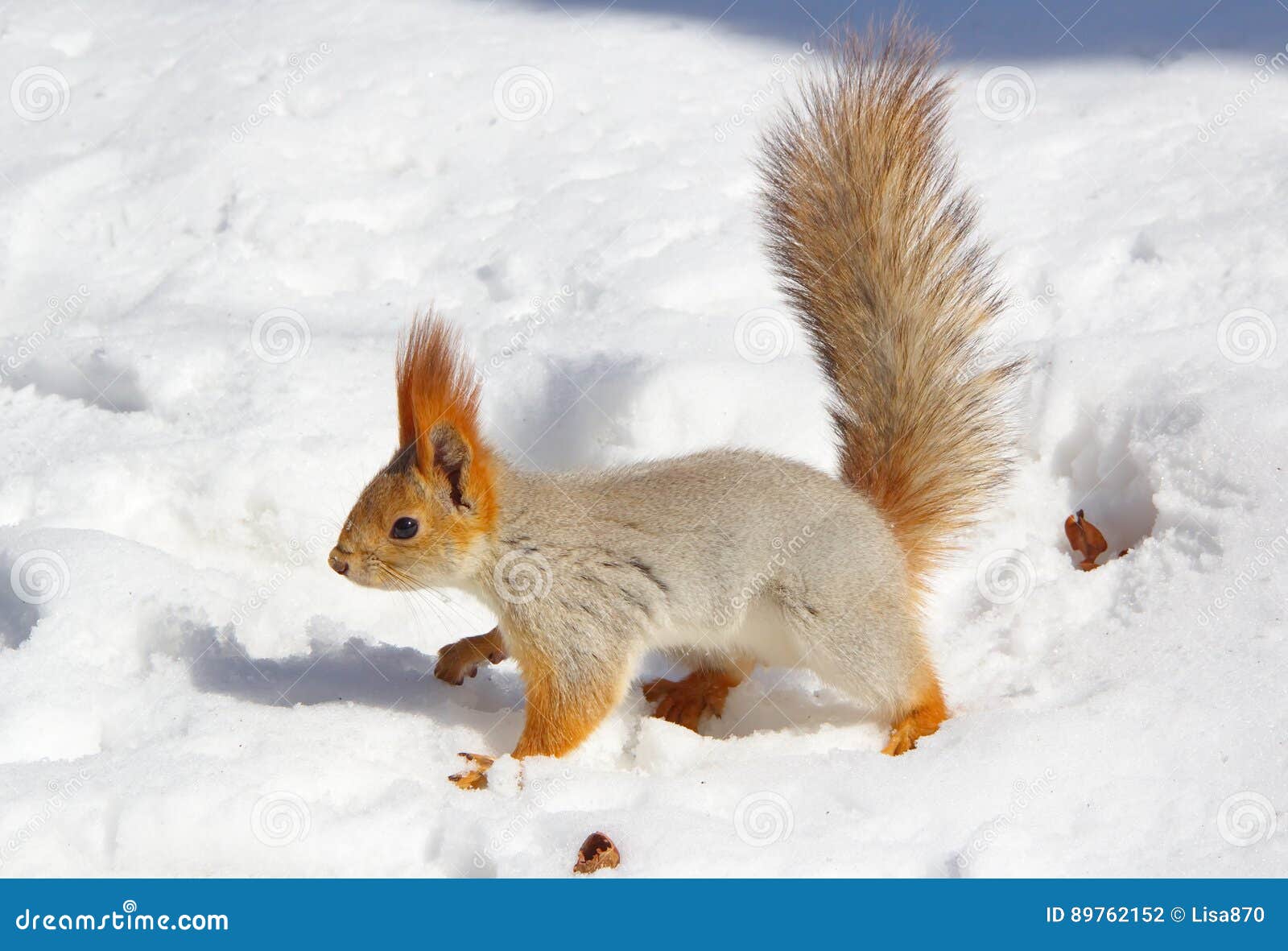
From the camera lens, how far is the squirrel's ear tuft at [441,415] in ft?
8.34

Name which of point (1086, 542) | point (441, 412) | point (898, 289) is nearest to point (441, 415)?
point (441, 412)

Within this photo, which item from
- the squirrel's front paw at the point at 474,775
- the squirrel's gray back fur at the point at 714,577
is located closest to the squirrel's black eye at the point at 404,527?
the squirrel's gray back fur at the point at 714,577

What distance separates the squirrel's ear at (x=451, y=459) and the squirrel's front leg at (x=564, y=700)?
1.13 ft

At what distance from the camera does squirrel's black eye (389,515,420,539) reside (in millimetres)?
2611

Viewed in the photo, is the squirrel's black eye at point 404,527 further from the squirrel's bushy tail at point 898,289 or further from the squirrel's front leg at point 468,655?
the squirrel's bushy tail at point 898,289

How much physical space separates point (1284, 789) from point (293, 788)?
5.64 feet

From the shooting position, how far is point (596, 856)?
83.4 inches

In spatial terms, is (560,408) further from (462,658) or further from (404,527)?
(404,527)

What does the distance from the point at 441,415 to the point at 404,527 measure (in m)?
0.24

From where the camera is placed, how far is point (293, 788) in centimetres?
232

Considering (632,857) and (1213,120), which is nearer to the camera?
(632,857)

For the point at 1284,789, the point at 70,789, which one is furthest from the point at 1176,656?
the point at 70,789

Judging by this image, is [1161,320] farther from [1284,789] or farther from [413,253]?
[413,253]

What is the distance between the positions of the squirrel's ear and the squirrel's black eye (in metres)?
0.09
